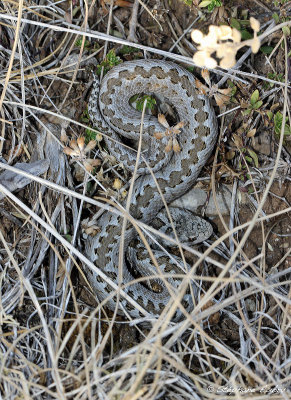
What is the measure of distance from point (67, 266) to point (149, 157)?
1578mm

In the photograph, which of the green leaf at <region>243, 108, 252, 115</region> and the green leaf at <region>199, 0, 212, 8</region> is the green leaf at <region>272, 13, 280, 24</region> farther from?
the green leaf at <region>243, 108, 252, 115</region>

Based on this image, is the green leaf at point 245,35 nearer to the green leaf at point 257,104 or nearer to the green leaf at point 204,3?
the green leaf at point 204,3

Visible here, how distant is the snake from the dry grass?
0.22 metres

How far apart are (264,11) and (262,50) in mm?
479

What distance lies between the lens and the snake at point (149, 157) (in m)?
5.06

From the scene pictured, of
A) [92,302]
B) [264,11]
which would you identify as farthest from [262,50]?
[92,302]

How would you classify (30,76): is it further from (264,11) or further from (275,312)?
(275,312)

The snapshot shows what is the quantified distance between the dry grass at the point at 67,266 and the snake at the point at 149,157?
0.71ft

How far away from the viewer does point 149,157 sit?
5309 mm

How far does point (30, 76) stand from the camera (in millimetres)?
4938

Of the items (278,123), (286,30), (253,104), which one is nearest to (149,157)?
(253,104)

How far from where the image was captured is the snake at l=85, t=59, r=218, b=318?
16.6 ft

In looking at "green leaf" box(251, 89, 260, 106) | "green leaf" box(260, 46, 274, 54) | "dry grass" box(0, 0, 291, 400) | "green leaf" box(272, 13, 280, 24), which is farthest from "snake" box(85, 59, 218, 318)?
"green leaf" box(272, 13, 280, 24)

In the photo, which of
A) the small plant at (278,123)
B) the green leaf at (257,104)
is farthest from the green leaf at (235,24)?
the small plant at (278,123)
